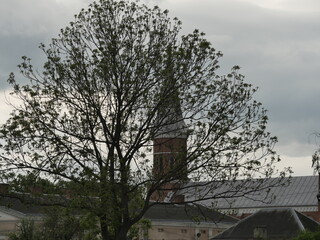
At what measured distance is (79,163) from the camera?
92.0ft

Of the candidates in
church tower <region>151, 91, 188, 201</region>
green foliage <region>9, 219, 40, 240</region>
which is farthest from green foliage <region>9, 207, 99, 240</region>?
church tower <region>151, 91, 188, 201</region>

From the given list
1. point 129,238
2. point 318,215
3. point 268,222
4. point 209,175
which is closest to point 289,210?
point 268,222

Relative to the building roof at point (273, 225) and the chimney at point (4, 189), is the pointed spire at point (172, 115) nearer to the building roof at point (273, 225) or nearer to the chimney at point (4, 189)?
the chimney at point (4, 189)

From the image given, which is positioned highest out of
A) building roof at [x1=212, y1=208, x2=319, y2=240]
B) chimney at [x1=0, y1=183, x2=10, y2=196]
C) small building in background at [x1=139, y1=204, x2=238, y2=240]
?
small building in background at [x1=139, y1=204, x2=238, y2=240]

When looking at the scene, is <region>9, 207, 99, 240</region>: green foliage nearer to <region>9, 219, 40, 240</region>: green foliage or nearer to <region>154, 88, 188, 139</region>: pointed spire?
<region>9, 219, 40, 240</region>: green foliage

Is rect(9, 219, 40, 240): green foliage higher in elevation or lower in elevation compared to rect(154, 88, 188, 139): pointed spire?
lower

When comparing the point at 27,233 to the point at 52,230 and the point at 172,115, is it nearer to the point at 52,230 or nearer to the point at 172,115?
the point at 52,230

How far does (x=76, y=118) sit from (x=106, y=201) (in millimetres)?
3260

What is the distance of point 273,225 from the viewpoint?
5869 cm

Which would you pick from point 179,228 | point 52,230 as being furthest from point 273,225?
point 179,228

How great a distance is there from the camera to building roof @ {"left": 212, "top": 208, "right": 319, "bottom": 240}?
57.1m

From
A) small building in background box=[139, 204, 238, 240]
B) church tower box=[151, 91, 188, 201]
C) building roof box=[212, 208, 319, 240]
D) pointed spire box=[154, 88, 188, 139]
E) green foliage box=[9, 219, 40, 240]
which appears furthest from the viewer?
small building in background box=[139, 204, 238, 240]

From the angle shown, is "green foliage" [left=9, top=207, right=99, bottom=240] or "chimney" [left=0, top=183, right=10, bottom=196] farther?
"green foliage" [left=9, top=207, right=99, bottom=240]

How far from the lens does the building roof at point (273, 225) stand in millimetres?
57125
